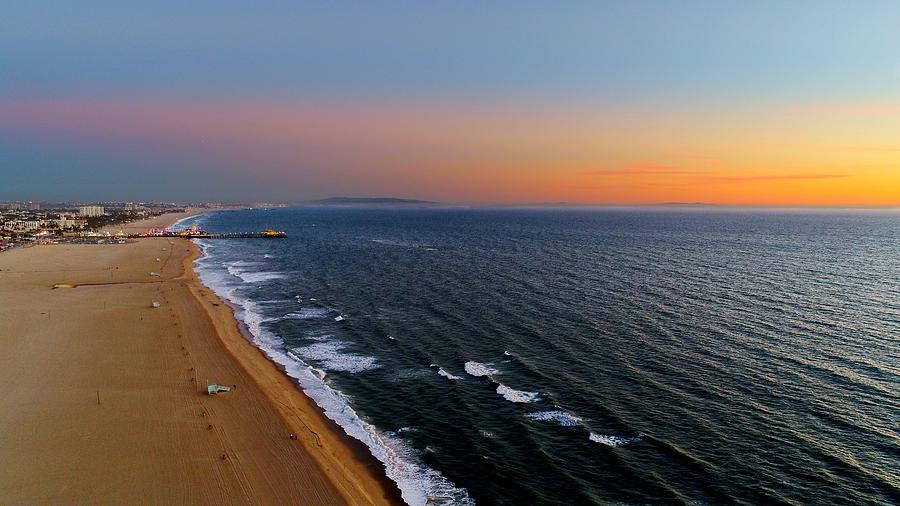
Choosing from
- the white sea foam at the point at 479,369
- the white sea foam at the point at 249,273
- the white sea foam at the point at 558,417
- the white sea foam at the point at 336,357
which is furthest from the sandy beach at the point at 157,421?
the white sea foam at the point at 249,273

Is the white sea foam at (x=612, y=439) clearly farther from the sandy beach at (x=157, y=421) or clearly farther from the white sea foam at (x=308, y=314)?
the white sea foam at (x=308, y=314)

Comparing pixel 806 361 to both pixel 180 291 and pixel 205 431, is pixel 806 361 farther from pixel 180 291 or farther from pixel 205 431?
pixel 180 291

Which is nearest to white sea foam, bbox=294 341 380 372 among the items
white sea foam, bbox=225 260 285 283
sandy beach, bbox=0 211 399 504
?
sandy beach, bbox=0 211 399 504

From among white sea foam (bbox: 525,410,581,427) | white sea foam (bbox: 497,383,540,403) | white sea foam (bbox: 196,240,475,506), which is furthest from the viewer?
white sea foam (bbox: 497,383,540,403)

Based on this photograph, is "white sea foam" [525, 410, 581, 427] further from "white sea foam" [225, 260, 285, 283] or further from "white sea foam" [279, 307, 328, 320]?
"white sea foam" [225, 260, 285, 283]

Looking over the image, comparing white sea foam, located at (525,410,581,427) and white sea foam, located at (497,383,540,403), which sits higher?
white sea foam, located at (497,383,540,403)

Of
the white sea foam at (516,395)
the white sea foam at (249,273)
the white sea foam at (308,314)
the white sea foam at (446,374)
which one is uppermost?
the white sea foam at (249,273)
